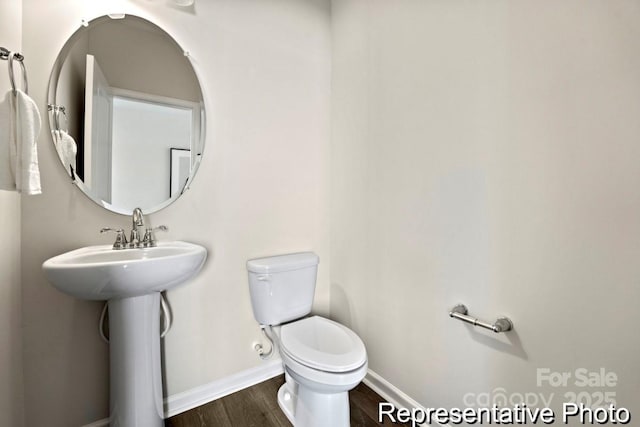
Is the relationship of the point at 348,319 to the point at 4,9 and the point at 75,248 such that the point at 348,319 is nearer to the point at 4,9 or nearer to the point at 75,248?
the point at 75,248

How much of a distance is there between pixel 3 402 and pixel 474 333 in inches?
66.8

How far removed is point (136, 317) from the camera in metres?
1.12

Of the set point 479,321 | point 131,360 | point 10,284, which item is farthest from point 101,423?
point 479,321

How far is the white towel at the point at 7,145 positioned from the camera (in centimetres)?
80

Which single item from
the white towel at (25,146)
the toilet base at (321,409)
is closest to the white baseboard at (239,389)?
the toilet base at (321,409)

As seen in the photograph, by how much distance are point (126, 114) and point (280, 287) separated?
111 cm

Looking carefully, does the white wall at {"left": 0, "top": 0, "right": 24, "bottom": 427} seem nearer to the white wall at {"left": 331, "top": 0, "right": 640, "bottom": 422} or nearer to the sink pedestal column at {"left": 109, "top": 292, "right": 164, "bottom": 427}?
the sink pedestal column at {"left": 109, "top": 292, "right": 164, "bottom": 427}

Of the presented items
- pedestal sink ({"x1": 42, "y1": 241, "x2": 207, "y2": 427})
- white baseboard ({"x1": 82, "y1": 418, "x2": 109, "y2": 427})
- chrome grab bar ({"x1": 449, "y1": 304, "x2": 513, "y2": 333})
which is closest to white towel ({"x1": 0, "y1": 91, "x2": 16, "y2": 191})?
pedestal sink ({"x1": 42, "y1": 241, "x2": 207, "y2": 427})

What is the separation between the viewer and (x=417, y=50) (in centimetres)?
129

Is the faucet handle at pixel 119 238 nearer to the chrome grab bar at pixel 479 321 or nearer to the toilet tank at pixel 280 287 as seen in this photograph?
the toilet tank at pixel 280 287

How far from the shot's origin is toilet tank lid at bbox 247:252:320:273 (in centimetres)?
140

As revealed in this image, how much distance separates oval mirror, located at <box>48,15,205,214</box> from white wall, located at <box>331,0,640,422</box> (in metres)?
0.94

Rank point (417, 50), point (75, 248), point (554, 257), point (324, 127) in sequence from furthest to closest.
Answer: point (324, 127) < point (417, 50) < point (75, 248) < point (554, 257)

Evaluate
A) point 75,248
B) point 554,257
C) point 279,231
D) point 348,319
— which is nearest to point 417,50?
point 554,257
